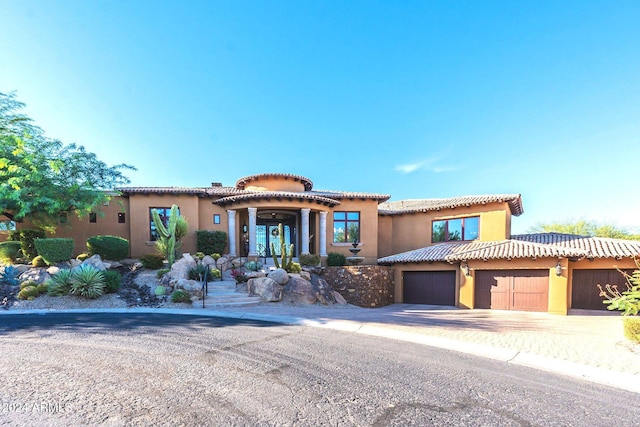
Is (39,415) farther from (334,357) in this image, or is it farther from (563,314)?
(563,314)

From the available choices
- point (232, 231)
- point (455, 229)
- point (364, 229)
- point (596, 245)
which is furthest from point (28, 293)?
point (596, 245)

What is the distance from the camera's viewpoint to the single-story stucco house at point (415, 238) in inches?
496

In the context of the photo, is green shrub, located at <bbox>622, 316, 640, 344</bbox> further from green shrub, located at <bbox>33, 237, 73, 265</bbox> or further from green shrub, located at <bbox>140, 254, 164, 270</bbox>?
green shrub, located at <bbox>33, 237, 73, 265</bbox>

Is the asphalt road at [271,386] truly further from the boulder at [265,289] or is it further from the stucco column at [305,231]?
the stucco column at [305,231]

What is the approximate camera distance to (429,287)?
15.1 meters

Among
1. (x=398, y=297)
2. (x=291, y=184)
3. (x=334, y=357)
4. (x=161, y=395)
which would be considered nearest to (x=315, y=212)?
(x=291, y=184)

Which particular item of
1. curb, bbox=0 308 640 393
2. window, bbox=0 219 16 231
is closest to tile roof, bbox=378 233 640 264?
curb, bbox=0 308 640 393

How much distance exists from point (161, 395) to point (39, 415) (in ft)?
3.83

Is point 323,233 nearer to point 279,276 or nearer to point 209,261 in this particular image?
point 279,276

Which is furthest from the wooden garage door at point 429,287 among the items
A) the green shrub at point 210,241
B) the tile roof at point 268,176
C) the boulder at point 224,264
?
the green shrub at point 210,241

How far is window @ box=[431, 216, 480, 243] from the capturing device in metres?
16.4

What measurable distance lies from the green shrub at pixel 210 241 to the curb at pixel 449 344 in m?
7.07

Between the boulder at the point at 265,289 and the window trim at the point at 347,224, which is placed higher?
the window trim at the point at 347,224

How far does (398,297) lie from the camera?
52.5 ft
